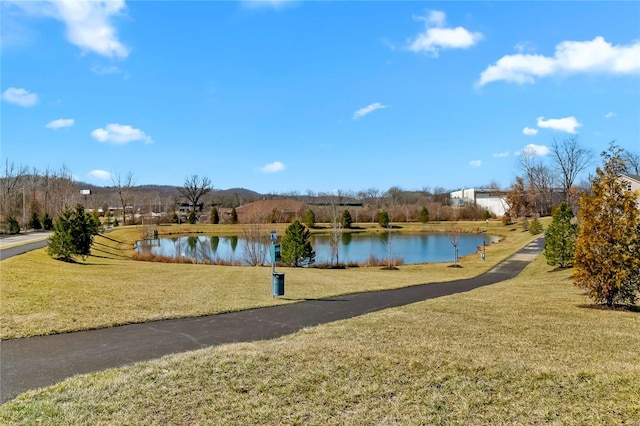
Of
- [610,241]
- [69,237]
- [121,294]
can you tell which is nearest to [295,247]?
[69,237]

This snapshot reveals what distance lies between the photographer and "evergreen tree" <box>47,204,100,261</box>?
19.7 m

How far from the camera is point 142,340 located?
715 cm

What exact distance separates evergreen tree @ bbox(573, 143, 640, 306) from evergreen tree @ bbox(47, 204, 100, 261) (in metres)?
20.3

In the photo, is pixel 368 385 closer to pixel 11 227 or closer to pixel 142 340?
pixel 142 340

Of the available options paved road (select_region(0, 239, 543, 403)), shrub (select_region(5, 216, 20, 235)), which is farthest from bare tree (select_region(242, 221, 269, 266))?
shrub (select_region(5, 216, 20, 235))

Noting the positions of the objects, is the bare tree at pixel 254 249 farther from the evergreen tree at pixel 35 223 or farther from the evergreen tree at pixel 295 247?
the evergreen tree at pixel 35 223

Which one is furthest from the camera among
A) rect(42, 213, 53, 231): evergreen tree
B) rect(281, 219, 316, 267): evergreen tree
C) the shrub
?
rect(42, 213, 53, 231): evergreen tree

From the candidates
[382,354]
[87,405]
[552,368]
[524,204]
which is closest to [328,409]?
[382,354]

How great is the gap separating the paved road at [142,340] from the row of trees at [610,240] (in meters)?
4.65

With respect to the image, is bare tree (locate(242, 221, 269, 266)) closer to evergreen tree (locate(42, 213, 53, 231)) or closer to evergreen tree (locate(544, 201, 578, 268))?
evergreen tree (locate(544, 201, 578, 268))

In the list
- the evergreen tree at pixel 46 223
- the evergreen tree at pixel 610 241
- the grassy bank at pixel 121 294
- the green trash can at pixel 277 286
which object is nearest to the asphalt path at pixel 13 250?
the grassy bank at pixel 121 294

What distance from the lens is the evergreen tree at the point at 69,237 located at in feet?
64.7

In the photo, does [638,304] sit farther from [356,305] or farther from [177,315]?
[177,315]

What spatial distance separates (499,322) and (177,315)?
666 cm
